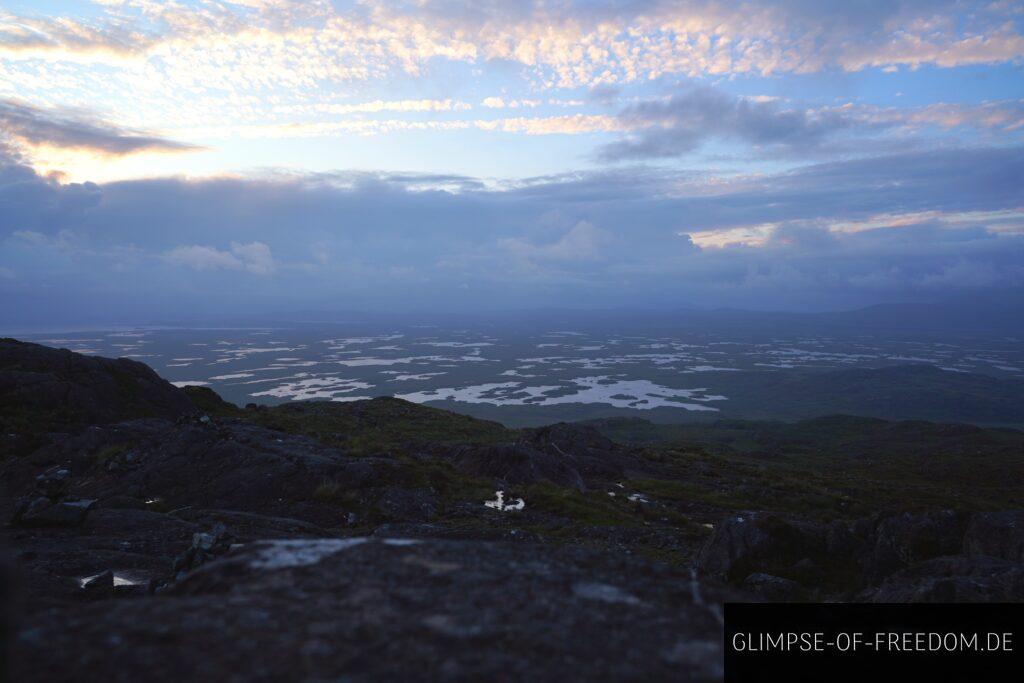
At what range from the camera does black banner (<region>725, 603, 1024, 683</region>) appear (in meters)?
6.26

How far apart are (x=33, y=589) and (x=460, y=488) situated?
1691cm

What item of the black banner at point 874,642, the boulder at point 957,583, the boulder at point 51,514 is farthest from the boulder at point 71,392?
the boulder at point 957,583

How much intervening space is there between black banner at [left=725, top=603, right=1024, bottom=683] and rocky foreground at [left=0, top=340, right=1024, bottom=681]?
57 cm

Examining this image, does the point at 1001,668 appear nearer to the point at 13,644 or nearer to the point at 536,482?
the point at 13,644

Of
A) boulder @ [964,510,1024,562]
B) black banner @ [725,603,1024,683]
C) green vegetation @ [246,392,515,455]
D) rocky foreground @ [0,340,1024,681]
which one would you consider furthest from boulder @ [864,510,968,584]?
green vegetation @ [246,392,515,455]

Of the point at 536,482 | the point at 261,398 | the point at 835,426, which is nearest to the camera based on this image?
the point at 536,482

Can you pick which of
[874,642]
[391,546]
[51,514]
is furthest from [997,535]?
[51,514]

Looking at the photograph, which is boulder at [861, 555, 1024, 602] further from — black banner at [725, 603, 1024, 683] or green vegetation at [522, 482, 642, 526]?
green vegetation at [522, 482, 642, 526]

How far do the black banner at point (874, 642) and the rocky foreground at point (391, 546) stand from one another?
57cm

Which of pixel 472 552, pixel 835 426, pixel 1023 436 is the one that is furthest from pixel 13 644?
pixel 835 426

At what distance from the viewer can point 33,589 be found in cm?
1169

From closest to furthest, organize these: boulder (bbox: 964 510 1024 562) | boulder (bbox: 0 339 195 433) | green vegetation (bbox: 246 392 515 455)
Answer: boulder (bbox: 964 510 1024 562) → boulder (bbox: 0 339 195 433) → green vegetation (bbox: 246 392 515 455)

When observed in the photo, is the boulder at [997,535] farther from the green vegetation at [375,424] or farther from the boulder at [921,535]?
the green vegetation at [375,424]

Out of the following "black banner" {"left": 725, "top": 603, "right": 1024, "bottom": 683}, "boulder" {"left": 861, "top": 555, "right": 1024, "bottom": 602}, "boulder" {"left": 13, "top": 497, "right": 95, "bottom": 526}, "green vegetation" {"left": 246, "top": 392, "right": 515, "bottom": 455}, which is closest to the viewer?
"black banner" {"left": 725, "top": 603, "right": 1024, "bottom": 683}
